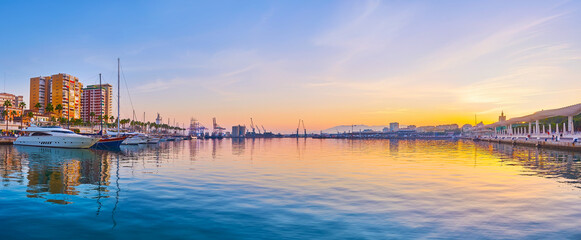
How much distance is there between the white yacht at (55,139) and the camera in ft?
217

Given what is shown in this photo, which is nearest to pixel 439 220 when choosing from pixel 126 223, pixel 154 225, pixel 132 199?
pixel 154 225

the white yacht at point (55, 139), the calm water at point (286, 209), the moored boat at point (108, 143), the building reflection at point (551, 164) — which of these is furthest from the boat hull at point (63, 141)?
the building reflection at point (551, 164)

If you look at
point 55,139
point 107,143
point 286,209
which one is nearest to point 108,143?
point 107,143

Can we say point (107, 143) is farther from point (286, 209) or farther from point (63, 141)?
point (286, 209)

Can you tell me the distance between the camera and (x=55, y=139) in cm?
6888

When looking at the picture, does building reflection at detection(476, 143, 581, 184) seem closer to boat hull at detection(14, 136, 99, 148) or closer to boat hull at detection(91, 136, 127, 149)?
boat hull at detection(91, 136, 127, 149)

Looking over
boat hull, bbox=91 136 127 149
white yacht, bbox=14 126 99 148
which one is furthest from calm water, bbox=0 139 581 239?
boat hull, bbox=91 136 127 149

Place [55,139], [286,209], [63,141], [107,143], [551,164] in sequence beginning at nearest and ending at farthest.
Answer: [286,209] → [551,164] → [63,141] → [55,139] → [107,143]

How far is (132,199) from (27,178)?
43.8ft

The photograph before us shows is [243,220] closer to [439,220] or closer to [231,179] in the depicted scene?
[439,220]

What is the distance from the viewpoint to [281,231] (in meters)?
11.4

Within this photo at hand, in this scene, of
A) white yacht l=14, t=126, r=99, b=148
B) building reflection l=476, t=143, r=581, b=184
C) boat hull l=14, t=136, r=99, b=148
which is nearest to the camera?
building reflection l=476, t=143, r=581, b=184

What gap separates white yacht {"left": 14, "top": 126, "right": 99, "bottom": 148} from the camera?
66.1 meters

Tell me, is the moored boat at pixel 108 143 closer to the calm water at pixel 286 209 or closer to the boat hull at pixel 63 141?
the boat hull at pixel 63 141
